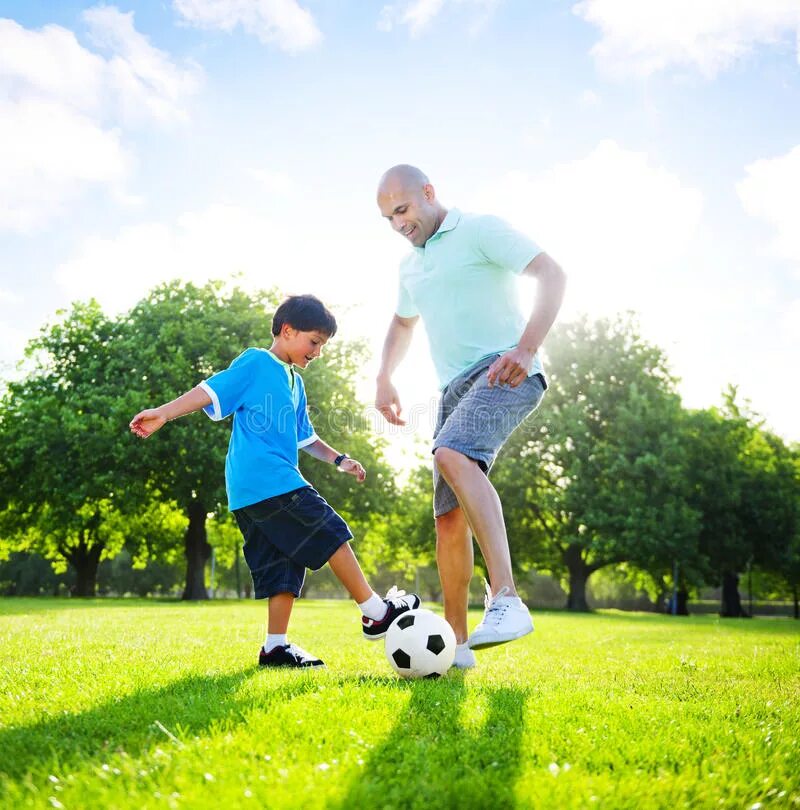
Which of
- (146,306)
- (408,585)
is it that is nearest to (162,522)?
(146,306)

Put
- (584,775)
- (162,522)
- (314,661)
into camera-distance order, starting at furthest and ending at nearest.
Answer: (162,522) < (314,661) < (584,775)

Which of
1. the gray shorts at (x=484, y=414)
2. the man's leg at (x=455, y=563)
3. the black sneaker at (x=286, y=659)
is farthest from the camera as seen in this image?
the man's leg at (x=455, y=563)

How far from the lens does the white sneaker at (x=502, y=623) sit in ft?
12.7

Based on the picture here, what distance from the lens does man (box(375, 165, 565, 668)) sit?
173 inches

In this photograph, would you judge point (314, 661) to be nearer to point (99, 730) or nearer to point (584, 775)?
point (99, 730)

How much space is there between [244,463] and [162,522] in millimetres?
35591

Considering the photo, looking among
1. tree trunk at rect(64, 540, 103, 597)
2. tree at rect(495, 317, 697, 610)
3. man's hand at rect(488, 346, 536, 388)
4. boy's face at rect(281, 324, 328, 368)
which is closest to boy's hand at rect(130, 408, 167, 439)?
boy's face at rect(281, 324, 328, 368)

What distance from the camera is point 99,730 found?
273 cm

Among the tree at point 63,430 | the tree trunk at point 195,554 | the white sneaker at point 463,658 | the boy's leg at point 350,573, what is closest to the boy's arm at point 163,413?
the boy's leg at point 350,573

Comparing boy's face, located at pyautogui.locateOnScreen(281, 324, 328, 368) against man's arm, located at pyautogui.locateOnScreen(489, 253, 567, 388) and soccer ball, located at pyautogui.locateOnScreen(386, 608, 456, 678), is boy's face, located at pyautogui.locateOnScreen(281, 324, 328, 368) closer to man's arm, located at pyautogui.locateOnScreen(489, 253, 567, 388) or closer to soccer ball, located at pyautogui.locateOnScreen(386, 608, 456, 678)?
man's arm, located at pyautogui.locateOnScreen(489, 253, 567, 388)

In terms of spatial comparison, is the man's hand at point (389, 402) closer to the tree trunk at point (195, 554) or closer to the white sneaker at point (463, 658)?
the white sneaker at point (463, 658)

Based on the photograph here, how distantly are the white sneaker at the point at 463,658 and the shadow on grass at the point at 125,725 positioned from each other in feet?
5.31

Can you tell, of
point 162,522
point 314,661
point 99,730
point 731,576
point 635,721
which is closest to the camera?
point 99,730

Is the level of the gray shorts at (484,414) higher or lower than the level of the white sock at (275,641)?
higher
